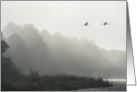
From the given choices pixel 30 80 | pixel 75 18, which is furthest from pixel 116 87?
pixel 30 80

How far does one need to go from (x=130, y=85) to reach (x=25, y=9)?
8.89ft

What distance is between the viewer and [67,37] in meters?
25.5

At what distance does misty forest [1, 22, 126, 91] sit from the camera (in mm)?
25406

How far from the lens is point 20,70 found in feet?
83.3

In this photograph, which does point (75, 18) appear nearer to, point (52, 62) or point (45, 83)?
point (52, 62)

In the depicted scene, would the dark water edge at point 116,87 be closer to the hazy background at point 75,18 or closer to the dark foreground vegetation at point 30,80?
the dark foreground vegetation at point 30,80

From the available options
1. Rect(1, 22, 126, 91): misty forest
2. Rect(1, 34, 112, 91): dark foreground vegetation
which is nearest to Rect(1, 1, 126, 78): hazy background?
Rect(1, 22, 126, 91): misty forest

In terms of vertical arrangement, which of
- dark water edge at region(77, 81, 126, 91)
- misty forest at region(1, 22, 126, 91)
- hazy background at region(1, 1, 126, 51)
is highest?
hazy background at region(1, 1, 126, 51)

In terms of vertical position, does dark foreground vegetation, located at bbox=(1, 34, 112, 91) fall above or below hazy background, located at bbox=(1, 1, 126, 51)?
below

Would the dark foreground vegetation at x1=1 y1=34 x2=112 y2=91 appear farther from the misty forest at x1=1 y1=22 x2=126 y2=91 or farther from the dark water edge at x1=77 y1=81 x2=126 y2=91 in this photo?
the dark water edge at x1=77 y1=81 x2=126 y2=91

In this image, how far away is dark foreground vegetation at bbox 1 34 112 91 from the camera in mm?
25406

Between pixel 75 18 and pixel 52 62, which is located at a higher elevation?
pixel 75 18

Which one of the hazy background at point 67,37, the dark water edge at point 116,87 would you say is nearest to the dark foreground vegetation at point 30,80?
the hazy background at point 67,37

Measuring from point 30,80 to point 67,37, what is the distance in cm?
119
